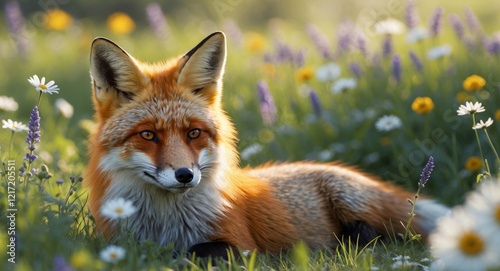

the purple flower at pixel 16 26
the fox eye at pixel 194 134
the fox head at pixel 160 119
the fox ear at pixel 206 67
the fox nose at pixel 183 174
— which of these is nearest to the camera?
the fox nose at pixel 183 174

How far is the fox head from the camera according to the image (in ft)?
13.5

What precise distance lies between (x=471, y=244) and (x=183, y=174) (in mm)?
1688

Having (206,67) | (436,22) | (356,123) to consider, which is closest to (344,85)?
(356,123)

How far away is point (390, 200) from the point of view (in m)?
5.53

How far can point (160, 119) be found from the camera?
4.23 metres

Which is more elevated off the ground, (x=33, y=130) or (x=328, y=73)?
(x=328, y=73)

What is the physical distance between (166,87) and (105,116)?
434 millimetres

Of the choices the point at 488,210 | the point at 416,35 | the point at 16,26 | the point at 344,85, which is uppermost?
the point at 16,26

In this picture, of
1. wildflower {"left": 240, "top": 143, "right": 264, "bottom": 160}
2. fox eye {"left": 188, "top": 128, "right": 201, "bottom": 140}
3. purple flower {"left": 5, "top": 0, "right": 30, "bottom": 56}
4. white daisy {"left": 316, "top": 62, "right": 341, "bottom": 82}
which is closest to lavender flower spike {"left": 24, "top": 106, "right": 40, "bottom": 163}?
fox eye {"left": 188, "top": 128, "right": 201, "bottom": 140}

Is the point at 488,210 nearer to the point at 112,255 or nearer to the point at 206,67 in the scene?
the point at 112,255

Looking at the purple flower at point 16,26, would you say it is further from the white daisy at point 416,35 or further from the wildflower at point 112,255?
the wildflower at point 112,255

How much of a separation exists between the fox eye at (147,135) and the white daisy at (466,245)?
1.93 metres

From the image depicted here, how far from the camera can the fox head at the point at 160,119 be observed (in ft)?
13.5

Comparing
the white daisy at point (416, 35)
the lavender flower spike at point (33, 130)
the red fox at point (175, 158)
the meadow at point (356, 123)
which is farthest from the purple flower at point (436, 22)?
the lavender flower spike at point (33, 130)
